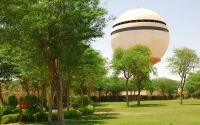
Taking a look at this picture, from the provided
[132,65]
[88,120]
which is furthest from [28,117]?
[132,65]

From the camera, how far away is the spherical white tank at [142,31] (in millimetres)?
63594

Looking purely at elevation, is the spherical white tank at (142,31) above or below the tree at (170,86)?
above

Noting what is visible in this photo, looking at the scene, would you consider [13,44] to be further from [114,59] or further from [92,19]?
[114,59]

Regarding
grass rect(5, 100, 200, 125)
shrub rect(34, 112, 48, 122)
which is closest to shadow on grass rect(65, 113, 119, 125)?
grass rect(5, 100, 200, 125)

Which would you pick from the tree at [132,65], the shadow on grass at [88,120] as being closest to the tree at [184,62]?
the tree at [132,65]

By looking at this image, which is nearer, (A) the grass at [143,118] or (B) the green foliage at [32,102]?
(A) the grass at [143,118]

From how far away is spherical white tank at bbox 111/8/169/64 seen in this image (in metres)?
63.6

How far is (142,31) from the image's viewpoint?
2496 inches

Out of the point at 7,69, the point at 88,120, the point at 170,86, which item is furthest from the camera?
the point at 170,86

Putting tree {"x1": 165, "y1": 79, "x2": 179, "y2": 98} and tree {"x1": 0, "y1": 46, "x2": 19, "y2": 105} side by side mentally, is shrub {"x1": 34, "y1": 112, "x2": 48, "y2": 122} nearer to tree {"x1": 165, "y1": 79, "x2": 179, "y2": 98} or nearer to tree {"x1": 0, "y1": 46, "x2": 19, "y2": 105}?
tree {"x1": 0, "y1": 46, "x2": 19, "y2": 105}

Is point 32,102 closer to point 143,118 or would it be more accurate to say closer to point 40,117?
point 40,117

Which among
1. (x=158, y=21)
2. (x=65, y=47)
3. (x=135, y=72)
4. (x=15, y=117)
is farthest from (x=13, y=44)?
(x=158, y=21)

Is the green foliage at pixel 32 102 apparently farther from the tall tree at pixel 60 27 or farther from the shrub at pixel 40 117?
the tall tree at pixel 60 27

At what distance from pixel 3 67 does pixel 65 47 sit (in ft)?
45.8
